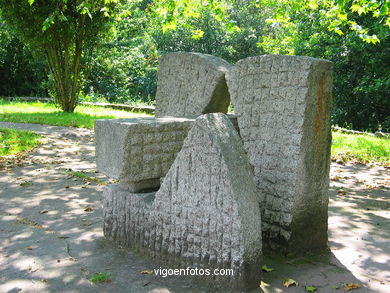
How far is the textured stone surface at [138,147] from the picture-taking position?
3.41m

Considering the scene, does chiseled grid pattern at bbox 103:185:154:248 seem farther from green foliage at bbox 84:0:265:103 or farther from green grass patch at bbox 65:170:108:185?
green foliage at bbox 84:0:265:103

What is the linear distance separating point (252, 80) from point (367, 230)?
1.79m

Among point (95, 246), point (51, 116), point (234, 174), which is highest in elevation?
point (234, 174)

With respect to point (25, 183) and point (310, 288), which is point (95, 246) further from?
point (25, 183)

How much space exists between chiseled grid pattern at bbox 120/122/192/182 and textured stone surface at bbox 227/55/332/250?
0.67 meters

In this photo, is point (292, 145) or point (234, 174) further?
point (292, 145)

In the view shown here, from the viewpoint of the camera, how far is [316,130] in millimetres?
3529

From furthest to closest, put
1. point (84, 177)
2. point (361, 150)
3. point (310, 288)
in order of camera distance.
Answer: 1. point (361, 150)
2. point (84, 177)
3. point (310, 288)

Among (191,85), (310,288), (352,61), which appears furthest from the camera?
(352,61)

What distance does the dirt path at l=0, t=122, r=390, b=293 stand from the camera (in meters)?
3.08

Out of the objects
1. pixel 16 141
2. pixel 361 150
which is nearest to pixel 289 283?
pixel 361 150

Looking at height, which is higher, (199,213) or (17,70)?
(17,70)

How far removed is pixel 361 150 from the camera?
8.23 meters

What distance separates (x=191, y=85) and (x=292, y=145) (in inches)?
72.4
